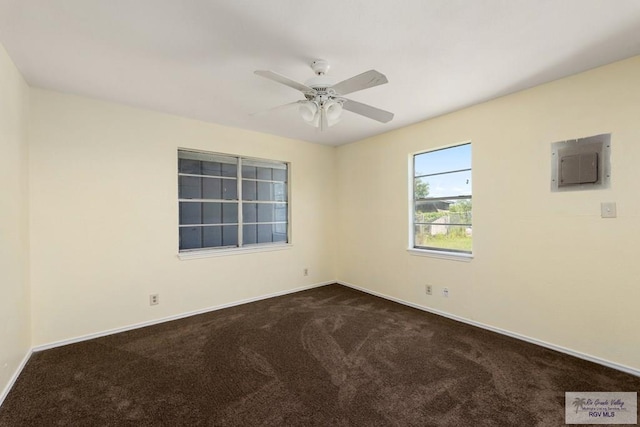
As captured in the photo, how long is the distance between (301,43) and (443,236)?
111 inches

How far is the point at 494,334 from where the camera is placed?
9.75 ft

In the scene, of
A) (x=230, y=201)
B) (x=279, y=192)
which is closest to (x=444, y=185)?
(x=279, y=192)

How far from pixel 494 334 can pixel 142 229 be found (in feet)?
13.2

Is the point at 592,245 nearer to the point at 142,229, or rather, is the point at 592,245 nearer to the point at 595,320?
the point at 595,320

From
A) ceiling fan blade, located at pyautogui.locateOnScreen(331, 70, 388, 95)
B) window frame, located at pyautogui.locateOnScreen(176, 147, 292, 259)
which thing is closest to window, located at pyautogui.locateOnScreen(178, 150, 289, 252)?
window frame, located at pyautogui.locateOnScreen(176, 147, 292, 259)

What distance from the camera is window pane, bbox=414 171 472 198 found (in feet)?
11.2

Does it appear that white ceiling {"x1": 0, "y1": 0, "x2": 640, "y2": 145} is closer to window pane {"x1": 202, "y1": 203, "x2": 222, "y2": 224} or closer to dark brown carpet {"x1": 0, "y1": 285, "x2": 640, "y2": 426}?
window pane {"x1": 202, "y1": 203, "x2": 222, "y2": 224}

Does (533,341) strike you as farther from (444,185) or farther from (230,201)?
(230,201)

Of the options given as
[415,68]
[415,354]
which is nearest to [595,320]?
[415,354]

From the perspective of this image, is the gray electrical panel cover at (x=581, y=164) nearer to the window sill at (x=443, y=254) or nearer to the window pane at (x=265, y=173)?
the window sill at (x=443, y=254)

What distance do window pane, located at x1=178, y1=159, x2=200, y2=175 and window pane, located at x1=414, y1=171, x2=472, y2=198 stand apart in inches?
118

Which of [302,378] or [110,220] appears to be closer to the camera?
[302,378]

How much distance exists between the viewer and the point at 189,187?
12.3 ft

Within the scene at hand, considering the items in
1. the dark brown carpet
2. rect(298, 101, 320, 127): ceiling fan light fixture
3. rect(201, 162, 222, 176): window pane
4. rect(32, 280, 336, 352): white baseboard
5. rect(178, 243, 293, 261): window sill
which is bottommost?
the dark brown carpet
